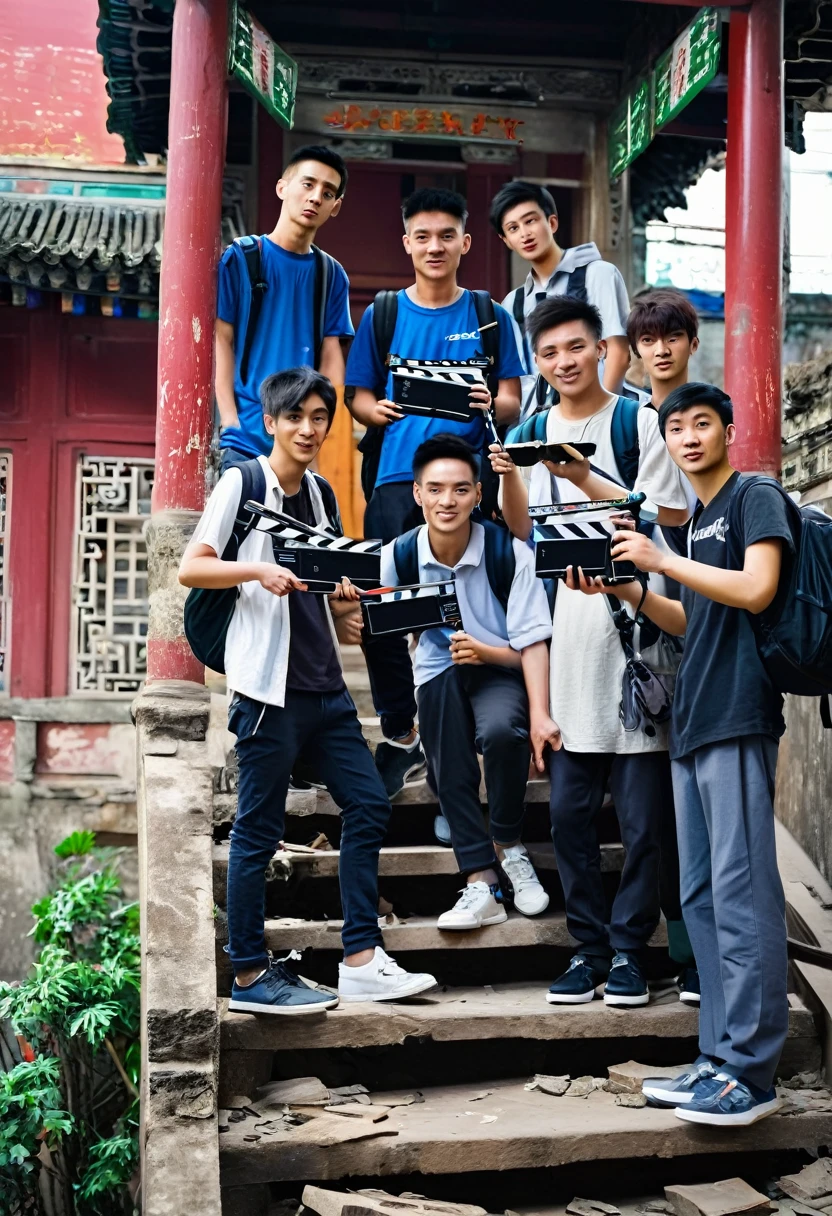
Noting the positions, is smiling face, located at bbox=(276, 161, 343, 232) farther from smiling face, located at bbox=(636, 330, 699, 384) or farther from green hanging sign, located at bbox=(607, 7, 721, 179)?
green hanging sign, located at bbox=(607, 7, 721, 179)

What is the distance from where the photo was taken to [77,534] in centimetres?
993

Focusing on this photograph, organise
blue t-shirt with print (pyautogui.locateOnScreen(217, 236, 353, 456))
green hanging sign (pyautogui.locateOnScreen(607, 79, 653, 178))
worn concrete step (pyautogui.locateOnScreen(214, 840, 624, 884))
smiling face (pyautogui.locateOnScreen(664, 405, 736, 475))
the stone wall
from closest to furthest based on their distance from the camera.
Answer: smiling face (pyautogui.locateOnScreen(664, 405, 736, 475)) → worn concrete step (pyautogui.locateOnScreen(214, 840, 624, 884)) → blue t-shirt with print (pyautogui.locateOnScreen(217, 236, 353, 456)) → green hanging sign (pyautogui.locateOnScreen(607, 79, 653, 178)) → the stone wall

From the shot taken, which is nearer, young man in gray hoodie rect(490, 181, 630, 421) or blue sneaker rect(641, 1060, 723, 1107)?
blue sneaker rect(641, 1060, 723, 1107)

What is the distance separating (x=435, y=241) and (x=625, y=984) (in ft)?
9.24

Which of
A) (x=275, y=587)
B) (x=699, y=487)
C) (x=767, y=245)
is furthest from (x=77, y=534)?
(x=699, y=487)

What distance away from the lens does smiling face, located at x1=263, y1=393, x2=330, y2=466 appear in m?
4.40

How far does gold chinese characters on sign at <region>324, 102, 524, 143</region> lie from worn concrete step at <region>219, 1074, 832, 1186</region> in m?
6.39

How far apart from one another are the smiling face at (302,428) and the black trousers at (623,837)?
52.9 inches

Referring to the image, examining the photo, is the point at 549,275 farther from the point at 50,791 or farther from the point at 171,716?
the point at 50,791

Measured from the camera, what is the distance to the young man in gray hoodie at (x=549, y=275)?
5426 millimetres

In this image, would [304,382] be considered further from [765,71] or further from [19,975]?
[19,975]

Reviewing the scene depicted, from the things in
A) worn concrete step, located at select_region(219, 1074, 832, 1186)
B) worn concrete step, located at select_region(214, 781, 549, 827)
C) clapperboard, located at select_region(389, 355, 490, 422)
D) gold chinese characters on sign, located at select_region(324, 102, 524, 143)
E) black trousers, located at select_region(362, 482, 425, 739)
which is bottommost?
worn concrete step, located at select_region(219, 1074, 832, 1186)

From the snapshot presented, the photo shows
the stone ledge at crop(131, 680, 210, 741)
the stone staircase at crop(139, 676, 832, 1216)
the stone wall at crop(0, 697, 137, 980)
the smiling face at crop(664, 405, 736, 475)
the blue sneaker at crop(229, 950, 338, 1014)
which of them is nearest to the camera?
the stone staircase at crop(139, 676, 832, 1216)

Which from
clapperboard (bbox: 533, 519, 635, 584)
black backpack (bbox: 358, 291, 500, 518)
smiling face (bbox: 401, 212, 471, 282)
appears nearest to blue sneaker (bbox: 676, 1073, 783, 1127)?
clapperboard (bbox: 533, 519, 635, 584)
